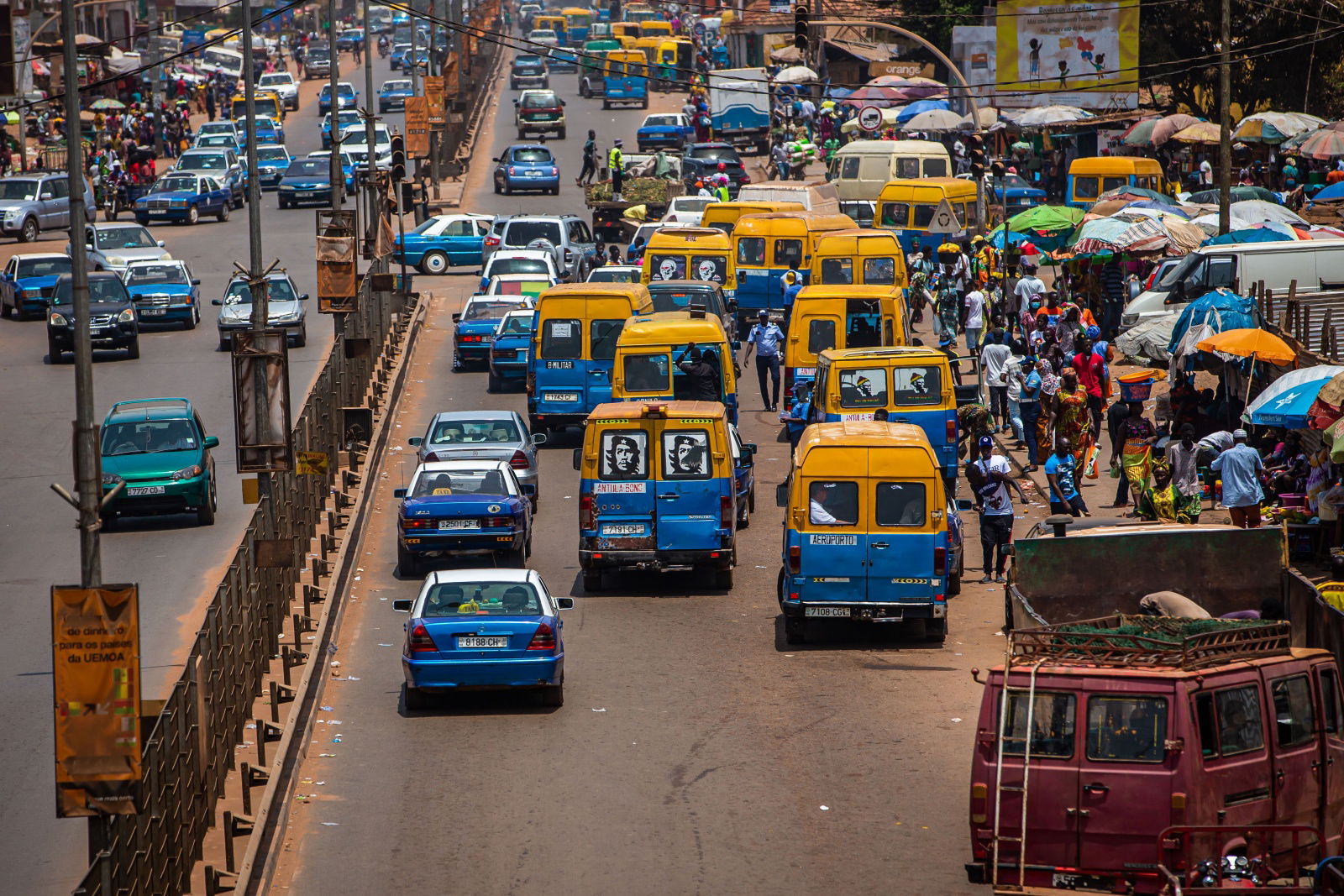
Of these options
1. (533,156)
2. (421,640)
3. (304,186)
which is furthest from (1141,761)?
(533,156)

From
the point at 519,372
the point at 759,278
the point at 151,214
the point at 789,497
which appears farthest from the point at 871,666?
the point at 151,214

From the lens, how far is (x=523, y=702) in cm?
1806

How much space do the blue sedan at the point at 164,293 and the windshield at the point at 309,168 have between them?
1765 cm

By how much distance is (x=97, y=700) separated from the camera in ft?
37.1

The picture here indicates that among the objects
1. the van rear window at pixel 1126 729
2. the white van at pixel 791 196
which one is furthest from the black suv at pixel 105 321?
the van rear window at pixel 1126 729

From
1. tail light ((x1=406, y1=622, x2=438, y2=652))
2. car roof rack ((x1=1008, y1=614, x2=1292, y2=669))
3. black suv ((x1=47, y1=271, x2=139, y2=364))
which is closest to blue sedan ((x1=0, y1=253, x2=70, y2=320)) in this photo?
black suv ((x1=47, y1=271, x2=139, y2=364))

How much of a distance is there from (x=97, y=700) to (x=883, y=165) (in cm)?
4224

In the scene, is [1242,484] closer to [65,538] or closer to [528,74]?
[65,538]

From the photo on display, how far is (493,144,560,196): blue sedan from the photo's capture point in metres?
62.3

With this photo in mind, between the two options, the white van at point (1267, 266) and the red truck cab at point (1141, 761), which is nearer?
the red truck cab at point (1141, 761)

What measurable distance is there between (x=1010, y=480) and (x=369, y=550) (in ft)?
28.9

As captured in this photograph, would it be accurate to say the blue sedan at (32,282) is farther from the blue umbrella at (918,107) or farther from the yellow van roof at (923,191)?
the blue umbrella at (918,107)

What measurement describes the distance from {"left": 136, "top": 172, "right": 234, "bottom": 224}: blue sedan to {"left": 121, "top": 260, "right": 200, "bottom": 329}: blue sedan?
1486cm

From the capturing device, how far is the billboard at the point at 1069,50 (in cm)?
5650
